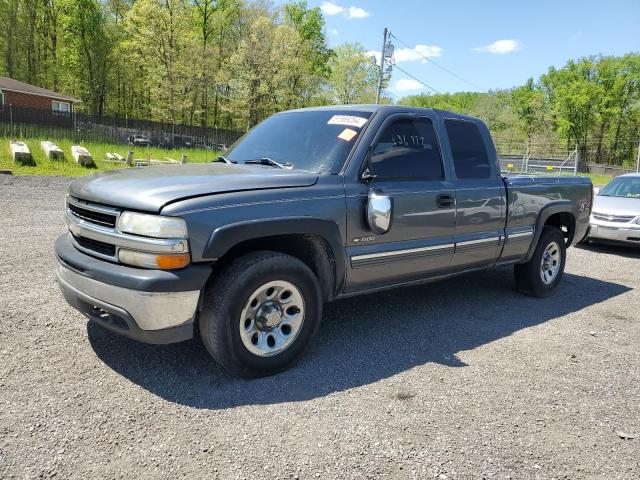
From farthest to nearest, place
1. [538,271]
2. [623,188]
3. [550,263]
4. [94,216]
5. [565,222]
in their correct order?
1. [623,188]
2. [565,222]
3. [550,263]
4. [538,271]
5. [94,216]

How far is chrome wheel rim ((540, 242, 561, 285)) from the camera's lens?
18.9 feet

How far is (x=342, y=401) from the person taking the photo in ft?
10.2

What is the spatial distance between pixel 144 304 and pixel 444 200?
8.72 feet

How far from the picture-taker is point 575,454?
2.72 meters

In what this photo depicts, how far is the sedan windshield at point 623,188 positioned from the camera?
32.0 ft

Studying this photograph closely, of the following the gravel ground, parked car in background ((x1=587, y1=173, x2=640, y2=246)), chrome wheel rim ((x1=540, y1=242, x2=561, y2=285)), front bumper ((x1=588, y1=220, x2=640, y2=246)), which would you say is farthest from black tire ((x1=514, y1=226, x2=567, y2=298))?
front bumper ((x1=588, y1=220, x2=640, y2=246))

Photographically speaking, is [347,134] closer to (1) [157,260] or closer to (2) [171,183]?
(2) [171,183]

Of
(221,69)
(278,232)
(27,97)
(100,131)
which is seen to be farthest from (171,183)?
(221,69)

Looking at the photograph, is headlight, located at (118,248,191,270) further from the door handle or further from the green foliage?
the green foliage

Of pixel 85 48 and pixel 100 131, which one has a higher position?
pixel 85 48

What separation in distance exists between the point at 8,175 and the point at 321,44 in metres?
53.0

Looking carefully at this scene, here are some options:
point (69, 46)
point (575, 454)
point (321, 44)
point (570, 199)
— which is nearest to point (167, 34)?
point (69, 46)

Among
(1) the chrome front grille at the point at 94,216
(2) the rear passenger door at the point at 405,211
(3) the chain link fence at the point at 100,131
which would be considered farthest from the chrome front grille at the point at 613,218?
(3) the chain link fence at the point at 100,131

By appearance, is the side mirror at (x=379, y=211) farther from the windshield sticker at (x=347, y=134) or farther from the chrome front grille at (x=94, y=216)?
the chrome front grille at (x=94, y=216)
